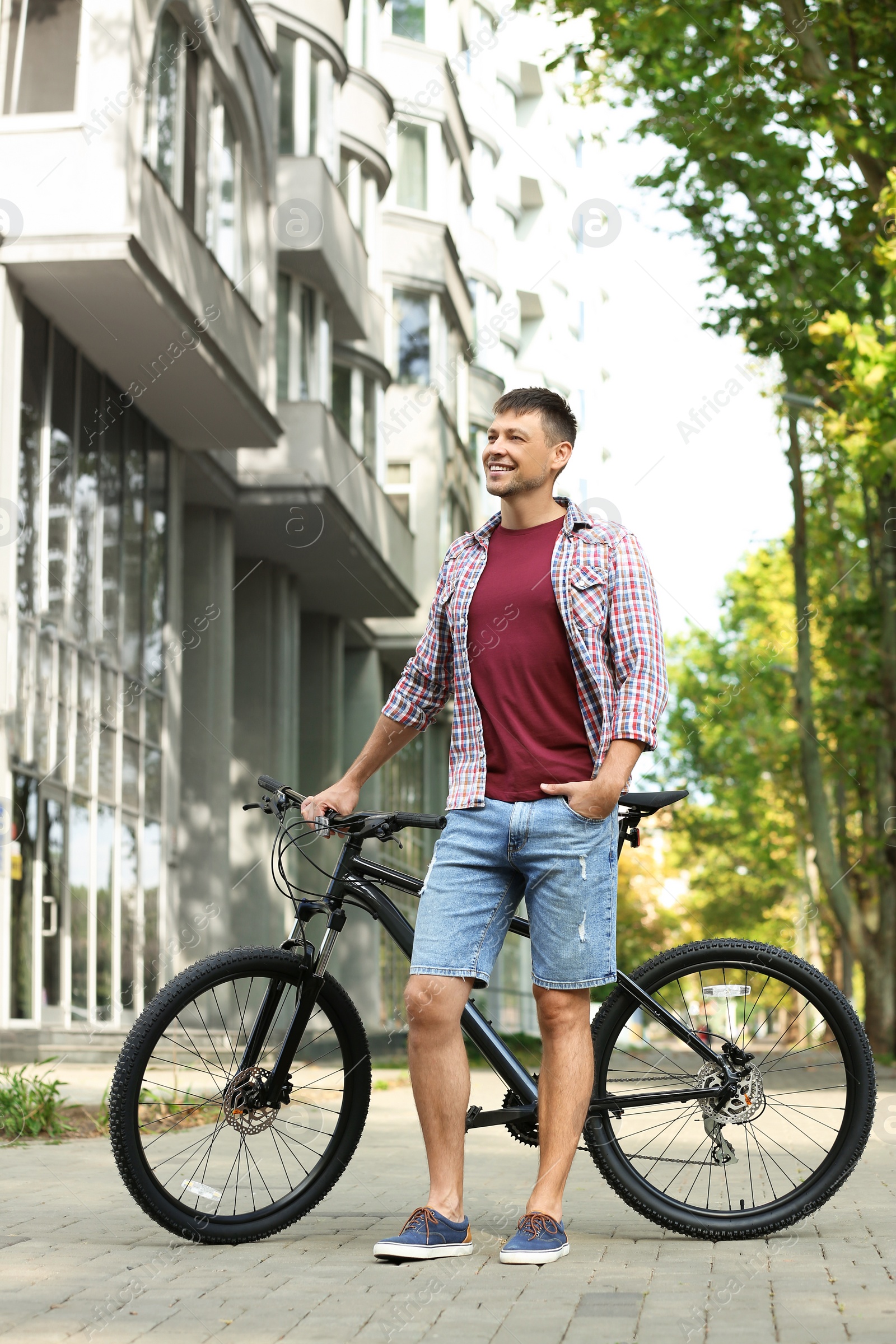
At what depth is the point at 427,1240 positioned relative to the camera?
4.27 metres

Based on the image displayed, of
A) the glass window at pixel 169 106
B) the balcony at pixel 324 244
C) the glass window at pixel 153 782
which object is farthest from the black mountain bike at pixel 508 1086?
the balcony at pixel 324 244

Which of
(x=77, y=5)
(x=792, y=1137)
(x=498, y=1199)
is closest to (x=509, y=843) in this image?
(x=792, y=1137)

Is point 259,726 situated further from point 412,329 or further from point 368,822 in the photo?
point 368,822

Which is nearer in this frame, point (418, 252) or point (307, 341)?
point (307, 341)

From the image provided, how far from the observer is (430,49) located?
29344 mm

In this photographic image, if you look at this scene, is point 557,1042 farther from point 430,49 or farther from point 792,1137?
point 430,49

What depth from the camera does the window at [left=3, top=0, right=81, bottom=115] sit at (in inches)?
508

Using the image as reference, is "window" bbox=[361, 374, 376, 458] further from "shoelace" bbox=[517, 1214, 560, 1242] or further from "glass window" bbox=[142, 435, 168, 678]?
"shoelace" bbox=[517, 1214, 560, 1242]

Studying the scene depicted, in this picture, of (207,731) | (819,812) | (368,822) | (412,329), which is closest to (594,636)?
(368,822)

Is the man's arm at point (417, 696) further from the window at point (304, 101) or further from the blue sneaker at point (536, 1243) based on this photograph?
the window at point (304, 101)

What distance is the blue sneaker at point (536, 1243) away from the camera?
13.9 feet

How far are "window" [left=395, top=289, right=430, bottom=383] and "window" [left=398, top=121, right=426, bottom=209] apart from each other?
178 centimetres

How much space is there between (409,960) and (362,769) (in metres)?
0.62

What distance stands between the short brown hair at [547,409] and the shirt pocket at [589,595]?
38 centimetres
